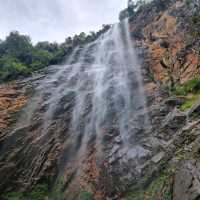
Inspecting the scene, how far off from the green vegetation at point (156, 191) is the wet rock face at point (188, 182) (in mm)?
392

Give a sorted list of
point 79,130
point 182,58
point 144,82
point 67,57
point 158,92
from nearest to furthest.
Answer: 1. point 79,130
2. point 158,92
3. point 144,82
4. point 182,58
5. point 67,57

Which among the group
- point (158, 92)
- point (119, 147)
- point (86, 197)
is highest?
point (158, 92)

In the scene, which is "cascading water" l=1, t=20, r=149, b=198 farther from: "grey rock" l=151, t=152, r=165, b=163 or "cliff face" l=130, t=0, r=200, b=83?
"cliff face" l=130, t=0, r=200, b=83

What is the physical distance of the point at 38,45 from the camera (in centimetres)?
3322

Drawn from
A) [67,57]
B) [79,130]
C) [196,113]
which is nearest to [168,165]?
[196,113]

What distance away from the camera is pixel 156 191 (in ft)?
24.7

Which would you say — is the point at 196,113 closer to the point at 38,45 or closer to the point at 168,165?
the point at 168,165

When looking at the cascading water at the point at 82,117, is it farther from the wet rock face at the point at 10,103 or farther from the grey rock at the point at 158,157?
the grey rock at the point at 158,157

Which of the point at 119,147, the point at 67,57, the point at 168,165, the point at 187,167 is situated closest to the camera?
the point at 187,167

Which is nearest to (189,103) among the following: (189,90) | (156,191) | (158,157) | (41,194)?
(189,90)

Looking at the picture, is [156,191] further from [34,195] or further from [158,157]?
[34,195]

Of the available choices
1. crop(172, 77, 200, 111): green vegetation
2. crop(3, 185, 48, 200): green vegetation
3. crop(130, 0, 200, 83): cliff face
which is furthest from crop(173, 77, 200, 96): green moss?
crop(3, 185, 48, 200): green vegetation

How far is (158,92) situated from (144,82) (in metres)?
1.89

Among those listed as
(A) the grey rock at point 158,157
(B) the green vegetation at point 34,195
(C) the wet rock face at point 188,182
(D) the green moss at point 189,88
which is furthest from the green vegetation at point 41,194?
(D) the green moss at point 189,88
